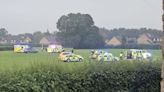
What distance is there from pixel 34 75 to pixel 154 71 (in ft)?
9.43

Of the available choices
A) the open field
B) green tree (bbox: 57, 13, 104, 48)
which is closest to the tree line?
green tree (bbox: 57, 13, 104, 48)

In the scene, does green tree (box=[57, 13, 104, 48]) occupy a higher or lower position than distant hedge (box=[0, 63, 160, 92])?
higher

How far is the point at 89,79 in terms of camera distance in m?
7.09

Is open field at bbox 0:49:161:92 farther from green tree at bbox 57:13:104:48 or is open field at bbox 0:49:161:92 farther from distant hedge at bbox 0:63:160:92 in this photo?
green tree at bbox 57:13:104:48

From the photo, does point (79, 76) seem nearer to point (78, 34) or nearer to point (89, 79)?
point (89, 79)

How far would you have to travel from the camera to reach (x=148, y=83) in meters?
8.06

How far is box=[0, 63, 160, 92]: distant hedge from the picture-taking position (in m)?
6.21

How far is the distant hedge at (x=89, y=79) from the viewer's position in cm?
621

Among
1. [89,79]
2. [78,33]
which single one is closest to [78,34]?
[78,33]

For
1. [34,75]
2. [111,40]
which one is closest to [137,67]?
[34,75]

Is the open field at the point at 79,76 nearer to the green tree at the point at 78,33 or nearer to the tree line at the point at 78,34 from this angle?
the tree line at the point at 78,34

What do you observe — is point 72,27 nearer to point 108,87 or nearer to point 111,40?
point 111,40

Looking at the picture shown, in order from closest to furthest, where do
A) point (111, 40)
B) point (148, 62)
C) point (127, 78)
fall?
point (127, 78)
point (148, 62)
point (111, 40)

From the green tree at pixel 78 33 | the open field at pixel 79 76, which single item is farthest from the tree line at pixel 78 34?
the open field at pixel 79 76
